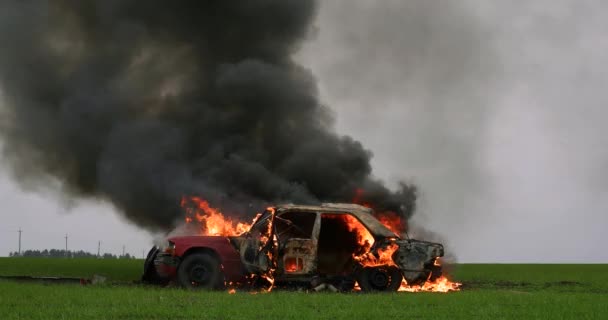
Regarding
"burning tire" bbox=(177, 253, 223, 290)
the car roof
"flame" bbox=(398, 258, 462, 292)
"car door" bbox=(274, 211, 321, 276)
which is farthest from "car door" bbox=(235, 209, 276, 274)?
"flame" bbox=(398, 258, 462, 292)

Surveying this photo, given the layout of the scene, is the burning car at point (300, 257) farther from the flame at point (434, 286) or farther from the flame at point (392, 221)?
the flame at point (392, 221)

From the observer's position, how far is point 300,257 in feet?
49.0

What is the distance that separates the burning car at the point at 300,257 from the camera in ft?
48.9

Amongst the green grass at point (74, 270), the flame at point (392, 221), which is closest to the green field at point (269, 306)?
the flame at point (392, 221)

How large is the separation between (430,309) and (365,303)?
3.93 ft

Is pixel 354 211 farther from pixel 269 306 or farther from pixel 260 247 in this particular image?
pixel 269 306

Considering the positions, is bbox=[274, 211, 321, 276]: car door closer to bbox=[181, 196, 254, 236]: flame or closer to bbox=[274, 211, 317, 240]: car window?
bbox=[274, 211, 317, 240]: car window

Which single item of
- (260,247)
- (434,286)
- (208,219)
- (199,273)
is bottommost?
(434,286)

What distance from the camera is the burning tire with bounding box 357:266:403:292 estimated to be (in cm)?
1503

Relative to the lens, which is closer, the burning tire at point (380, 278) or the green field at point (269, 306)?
the green field at point (269, 306)

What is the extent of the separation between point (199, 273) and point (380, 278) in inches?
159

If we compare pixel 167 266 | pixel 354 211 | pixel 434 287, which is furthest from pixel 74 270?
pixel 434 287

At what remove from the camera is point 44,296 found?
459 inches

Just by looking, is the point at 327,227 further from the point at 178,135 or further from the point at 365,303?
the point at 178,135
